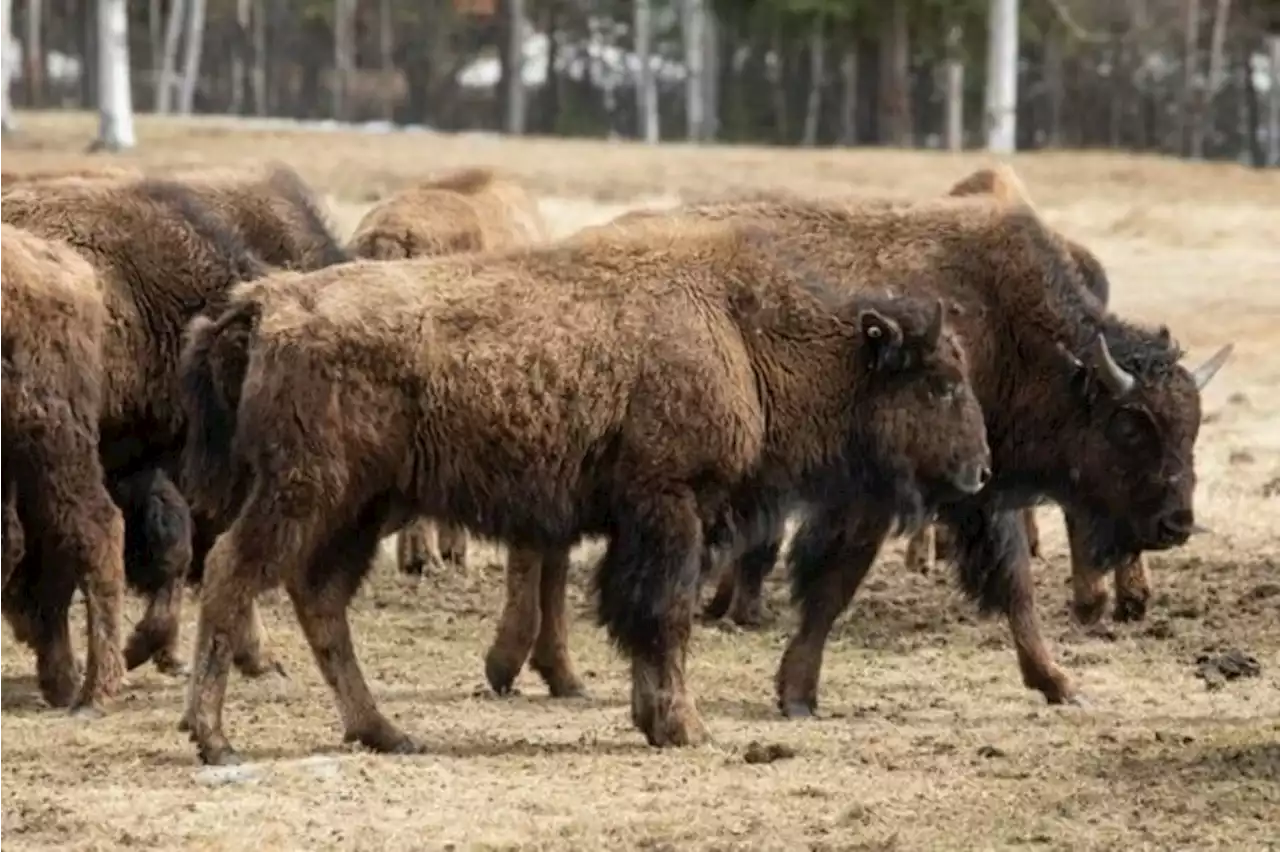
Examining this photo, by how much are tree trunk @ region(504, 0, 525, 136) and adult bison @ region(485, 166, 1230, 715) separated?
141ft

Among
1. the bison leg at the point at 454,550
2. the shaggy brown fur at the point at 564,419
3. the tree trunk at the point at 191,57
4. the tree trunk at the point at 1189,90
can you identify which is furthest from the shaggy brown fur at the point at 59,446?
the tree trunk at the point at 191,57

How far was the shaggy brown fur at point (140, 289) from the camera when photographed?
31.4 feet

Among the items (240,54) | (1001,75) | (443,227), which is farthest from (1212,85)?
(443,227)

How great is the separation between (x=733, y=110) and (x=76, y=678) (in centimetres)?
4540

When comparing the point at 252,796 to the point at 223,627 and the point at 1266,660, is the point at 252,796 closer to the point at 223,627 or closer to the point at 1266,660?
the point at 223,627

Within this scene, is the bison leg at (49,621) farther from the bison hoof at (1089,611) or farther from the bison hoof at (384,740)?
the bison hoof at (1089,611)

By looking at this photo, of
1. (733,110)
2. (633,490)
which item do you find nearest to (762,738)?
(633,490)

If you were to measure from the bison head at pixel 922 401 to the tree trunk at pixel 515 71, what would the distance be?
143 ft

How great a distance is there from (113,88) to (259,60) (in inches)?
921

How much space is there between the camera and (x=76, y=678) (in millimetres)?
9422

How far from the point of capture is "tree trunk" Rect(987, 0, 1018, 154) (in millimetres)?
39000

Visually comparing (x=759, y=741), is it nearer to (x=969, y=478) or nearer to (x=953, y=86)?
(x=969, y=478)

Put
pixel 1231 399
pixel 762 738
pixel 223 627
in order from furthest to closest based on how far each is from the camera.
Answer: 1. pixel 1231 399
2. pixel 762 738
3. pixel 223 627

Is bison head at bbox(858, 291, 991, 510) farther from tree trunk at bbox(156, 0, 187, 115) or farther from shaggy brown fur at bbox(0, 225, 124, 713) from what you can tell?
tree trunk at bbox(156, 0, 187, 115)
